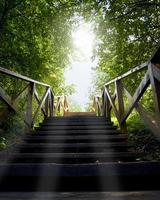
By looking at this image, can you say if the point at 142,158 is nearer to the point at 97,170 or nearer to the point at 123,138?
the point at 123,138

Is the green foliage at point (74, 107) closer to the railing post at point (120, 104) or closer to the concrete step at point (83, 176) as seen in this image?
the railing post at point (120, 104)

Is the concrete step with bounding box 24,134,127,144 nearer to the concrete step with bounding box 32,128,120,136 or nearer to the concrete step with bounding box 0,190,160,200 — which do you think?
the concrete step with bounding box 32,128,120,136

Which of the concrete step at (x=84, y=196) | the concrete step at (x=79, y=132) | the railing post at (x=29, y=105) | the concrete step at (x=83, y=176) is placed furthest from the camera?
the railing post at (x=29, y=105)

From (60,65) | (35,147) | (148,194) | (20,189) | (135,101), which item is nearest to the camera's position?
(148,194)

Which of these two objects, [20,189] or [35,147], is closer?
[20,189]

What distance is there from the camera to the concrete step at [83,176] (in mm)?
2816

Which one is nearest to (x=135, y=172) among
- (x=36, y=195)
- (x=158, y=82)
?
(x=36, y=195)

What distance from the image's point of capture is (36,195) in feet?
8.08

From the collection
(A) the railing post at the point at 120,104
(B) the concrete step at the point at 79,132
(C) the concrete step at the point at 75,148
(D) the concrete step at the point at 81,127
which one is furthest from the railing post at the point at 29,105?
(A) the railing post at the point at 120,104

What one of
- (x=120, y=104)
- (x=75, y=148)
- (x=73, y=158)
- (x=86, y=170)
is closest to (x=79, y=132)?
(x=120, y=104)

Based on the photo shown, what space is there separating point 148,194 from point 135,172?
0.40 m

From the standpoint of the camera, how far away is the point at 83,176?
9.23ft

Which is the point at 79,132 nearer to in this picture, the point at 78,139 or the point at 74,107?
the point at 78,139

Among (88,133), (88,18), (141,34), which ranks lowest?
(88,133)
